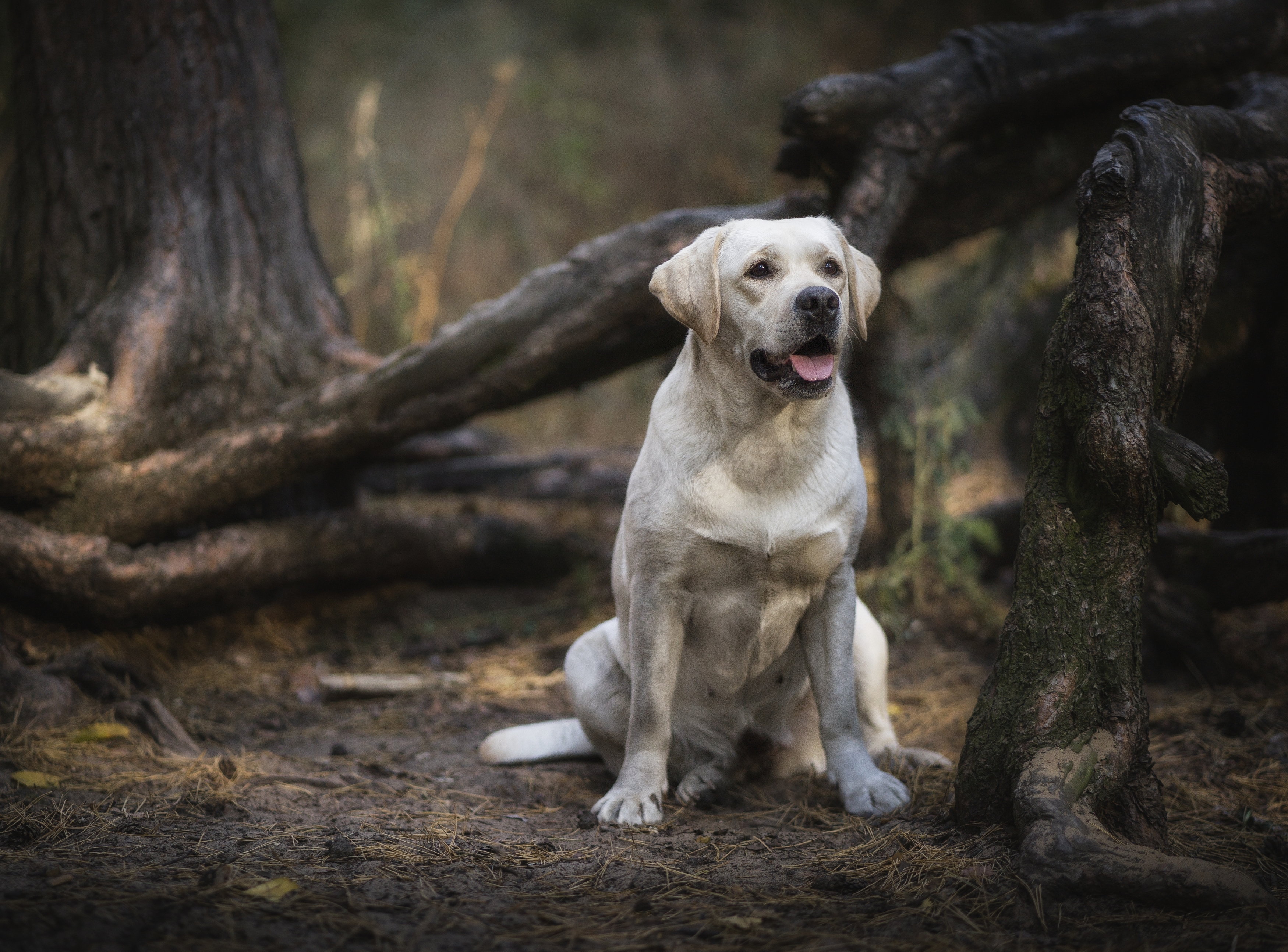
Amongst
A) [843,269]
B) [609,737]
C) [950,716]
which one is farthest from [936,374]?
[609,737]

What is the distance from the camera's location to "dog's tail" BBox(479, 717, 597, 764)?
306 centimetres

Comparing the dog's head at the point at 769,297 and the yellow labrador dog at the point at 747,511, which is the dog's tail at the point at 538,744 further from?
the dog's head at the point at 769,297

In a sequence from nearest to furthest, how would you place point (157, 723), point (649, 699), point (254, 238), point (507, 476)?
point (649, 699), point (157, 723), point (254, 238), point (507, 476)

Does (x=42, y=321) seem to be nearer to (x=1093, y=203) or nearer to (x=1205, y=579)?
(x=1093, y=203)

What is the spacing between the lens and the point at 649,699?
265 cm

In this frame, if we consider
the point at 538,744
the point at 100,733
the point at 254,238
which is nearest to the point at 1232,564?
the point at 538,744

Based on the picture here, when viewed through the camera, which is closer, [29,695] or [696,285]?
[696,285]

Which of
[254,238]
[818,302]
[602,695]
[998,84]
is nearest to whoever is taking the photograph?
Answer: [818,302]

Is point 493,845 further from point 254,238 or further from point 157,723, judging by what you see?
point 254,238

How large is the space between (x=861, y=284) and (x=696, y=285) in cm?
51

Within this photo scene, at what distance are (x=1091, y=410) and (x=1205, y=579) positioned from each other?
2.14m

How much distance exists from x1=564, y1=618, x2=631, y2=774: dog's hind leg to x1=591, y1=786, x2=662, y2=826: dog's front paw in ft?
0.58

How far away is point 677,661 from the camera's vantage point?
Result: 2688mm

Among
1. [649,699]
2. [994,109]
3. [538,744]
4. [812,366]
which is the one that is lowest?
[538,744]
